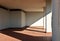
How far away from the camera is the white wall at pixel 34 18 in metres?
22.8

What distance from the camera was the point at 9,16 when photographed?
60.0 ft

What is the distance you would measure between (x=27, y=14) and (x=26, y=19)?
3.04 ft

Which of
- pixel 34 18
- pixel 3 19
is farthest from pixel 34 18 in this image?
pixel 3 19

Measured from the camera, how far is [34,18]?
→ 23.0 metres

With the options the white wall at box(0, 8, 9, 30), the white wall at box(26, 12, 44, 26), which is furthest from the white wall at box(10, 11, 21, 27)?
the white wall at box(26, 12, 44, 26)

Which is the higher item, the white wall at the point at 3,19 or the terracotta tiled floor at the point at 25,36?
the white wall at the point at 3,19

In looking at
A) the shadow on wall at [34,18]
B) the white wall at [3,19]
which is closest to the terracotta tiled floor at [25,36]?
the white wall at [3,19]

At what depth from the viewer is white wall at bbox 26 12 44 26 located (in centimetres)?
2284

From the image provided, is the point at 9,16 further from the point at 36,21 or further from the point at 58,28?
the point at 58,28

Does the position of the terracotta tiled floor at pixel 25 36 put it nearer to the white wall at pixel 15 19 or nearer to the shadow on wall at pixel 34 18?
the white wall at pixel 15 19

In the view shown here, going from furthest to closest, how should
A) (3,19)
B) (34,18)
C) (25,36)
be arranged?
(34,18) → (3,19) → (25,36)

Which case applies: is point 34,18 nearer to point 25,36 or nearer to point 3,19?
point 3,19

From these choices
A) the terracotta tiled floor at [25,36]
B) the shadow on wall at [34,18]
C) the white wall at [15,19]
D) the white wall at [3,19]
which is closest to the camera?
the terracotta tiled floor at [25,36]

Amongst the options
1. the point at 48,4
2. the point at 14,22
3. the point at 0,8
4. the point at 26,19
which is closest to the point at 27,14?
the point at 26,19
